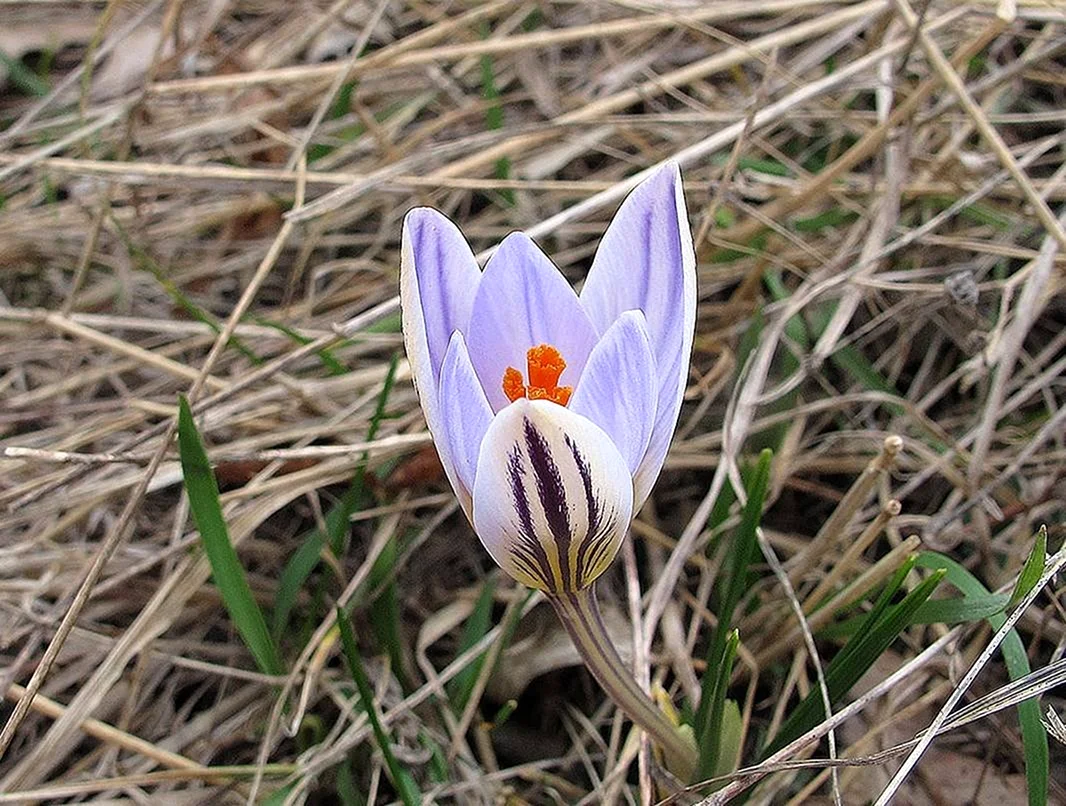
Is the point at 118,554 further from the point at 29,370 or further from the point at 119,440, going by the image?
the point at 29,370

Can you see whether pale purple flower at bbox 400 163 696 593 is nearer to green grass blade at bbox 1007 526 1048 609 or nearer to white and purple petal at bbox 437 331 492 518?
white and purple petal at bbox 437 331 492 518

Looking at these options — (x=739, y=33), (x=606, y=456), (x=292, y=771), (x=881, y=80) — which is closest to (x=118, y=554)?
(x=292, y=771)

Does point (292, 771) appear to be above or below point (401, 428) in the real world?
below

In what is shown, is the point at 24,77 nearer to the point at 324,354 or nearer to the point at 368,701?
the point at 324,354

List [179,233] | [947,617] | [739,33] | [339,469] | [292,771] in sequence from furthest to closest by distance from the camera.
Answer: [739,33] → [179,233] → [339,469] → [292,771] → [947,617]

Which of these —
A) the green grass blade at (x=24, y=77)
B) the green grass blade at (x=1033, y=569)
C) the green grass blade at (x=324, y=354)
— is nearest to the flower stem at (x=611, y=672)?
the green grass blade at (x=1033, y=569)

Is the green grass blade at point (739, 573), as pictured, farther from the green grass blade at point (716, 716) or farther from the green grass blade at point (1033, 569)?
the green grass blade at point (1033, 569)

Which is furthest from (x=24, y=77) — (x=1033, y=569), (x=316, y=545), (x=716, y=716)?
(x=1033, y=569)

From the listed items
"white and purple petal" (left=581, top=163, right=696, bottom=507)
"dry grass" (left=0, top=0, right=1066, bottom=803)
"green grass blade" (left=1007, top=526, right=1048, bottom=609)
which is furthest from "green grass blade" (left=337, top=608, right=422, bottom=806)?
"green grass blade" (left=1007, top=526, right=1048, bottom=609)

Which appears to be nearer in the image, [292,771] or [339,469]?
[292,771]
